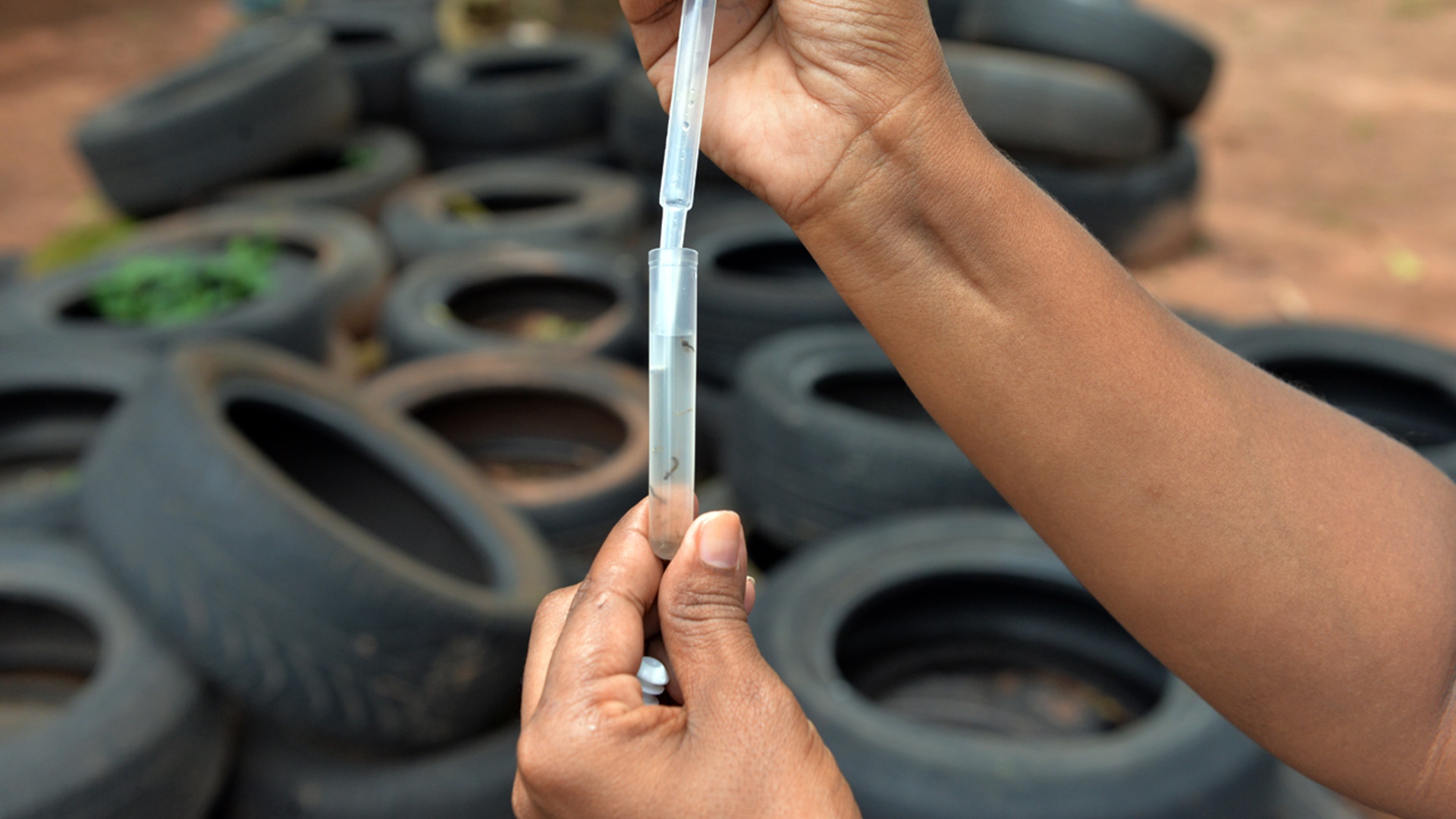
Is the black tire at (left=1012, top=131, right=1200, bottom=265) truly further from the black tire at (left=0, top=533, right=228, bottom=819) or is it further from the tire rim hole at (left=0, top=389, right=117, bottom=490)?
the black tire at (left=0, top=533, right=228, bottom=819)

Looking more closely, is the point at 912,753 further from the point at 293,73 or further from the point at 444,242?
the point at 293,73

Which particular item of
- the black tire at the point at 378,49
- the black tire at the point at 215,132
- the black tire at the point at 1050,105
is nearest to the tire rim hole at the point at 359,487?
the black tire at the point at 215,132

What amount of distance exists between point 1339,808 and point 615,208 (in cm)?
366

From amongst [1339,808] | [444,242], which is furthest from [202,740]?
[444,242]

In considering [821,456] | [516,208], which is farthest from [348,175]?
[821,456]

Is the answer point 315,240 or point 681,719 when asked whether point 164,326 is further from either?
point 681,719

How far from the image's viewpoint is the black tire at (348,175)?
5246mm

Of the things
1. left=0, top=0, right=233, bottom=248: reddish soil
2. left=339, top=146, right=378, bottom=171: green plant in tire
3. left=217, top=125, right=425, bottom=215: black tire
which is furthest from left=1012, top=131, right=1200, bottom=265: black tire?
left=0, top=0, right=233, bottom=248: reddish soil

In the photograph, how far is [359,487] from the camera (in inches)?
118

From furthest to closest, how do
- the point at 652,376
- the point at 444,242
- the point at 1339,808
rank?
the point at 444,242, the point at 1339,808, the point at 652,376

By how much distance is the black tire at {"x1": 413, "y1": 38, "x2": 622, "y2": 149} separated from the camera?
5.91 m

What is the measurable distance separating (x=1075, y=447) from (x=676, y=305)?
351 millimetres

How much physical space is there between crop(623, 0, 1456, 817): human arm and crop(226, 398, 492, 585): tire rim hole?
85.0 inches

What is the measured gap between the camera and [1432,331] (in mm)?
4883
